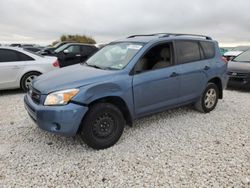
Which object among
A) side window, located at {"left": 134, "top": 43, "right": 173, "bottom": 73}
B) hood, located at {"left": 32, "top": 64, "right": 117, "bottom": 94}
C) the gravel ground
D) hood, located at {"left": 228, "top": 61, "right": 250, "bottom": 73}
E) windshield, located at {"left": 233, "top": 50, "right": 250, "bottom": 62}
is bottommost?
the gravel ground

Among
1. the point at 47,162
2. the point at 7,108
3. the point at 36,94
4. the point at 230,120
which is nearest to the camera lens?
the point at 47,162

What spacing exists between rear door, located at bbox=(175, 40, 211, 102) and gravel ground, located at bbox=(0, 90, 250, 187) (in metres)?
0.59

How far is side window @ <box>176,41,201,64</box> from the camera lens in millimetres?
4387

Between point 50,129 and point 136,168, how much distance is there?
4.18 ft

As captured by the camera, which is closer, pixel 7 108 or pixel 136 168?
pixel 136 168

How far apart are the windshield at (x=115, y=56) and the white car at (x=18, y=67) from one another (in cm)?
293

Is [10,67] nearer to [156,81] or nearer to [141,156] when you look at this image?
[156,81]

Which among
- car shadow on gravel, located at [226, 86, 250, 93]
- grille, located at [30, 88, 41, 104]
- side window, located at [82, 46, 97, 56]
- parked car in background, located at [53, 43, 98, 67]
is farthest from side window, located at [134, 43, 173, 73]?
side window, located at [82, 46, 97, 56]

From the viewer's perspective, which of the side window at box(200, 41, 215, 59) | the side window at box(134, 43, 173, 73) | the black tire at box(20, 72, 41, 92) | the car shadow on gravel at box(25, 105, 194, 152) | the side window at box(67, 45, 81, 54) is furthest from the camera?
the side window at box(67, 45, 81, 54)

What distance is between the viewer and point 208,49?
16.5 feet

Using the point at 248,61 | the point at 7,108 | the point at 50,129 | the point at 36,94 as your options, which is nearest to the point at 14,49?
the point at 7,108

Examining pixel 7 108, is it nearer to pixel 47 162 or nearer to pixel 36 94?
pixel 36 94

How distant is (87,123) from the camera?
324 centimetres

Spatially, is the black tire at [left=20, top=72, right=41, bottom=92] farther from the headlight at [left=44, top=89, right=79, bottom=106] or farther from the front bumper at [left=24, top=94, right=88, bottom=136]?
the headlight at [left=44, top=89, right=79, bottom=106]
